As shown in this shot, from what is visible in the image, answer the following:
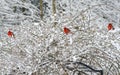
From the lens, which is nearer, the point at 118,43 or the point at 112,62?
the point at 112,62

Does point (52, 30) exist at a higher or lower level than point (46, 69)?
higher

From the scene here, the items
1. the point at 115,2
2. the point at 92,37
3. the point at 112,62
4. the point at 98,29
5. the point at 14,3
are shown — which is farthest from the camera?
the point at 115,2

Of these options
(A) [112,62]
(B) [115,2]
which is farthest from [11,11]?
(A) [112,62]

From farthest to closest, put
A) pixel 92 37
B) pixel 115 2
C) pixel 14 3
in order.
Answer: pixel 115 2, pixel 14 3, pixel 92 37

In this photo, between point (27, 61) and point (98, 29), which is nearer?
point (27, 61)

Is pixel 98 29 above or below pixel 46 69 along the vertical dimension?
above

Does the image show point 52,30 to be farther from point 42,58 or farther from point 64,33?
point 42,58

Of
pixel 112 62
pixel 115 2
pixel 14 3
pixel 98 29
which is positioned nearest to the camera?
pixel 112 62

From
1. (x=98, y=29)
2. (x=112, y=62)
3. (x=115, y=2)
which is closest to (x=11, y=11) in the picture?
(x=115, y=2)

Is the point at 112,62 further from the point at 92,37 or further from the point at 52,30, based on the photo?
the point at 52,30
